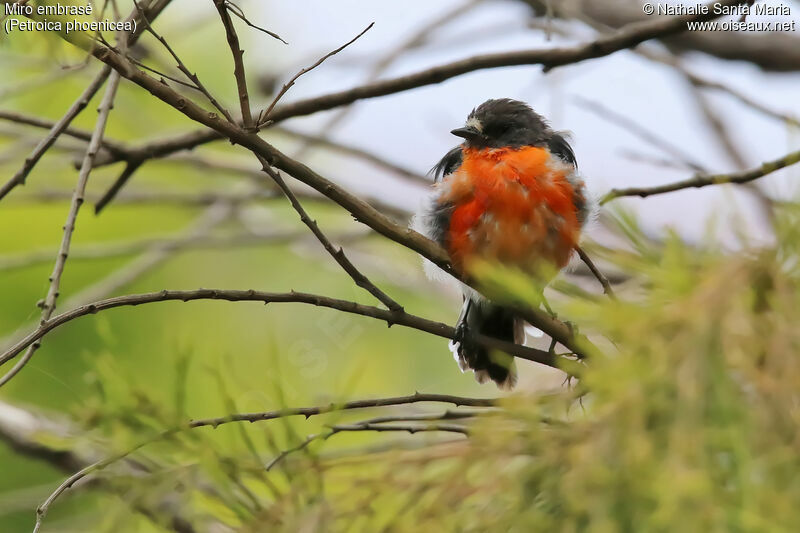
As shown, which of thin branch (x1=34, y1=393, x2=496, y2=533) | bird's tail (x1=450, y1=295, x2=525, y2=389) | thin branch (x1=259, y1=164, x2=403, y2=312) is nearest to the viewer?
thin branch (x1=34, y1=393, x2=496, y2=533)

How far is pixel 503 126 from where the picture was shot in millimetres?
4312

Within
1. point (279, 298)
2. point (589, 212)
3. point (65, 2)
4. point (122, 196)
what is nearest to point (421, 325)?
point (279, 298)

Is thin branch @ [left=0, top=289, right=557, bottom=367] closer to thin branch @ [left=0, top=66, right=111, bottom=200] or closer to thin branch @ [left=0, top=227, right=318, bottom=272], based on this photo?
thin branch @ [left=0, top=66, right=111, bottom=200]

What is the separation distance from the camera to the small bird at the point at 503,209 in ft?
11.9

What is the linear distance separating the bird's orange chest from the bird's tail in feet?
1.16

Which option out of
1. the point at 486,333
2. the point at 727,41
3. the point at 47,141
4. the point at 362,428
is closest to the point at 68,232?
the point at 47,141

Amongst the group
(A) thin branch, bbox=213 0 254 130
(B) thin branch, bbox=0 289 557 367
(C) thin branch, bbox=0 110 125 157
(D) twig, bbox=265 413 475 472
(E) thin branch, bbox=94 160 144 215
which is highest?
(C) thin branch, bbox=0 110 125 157

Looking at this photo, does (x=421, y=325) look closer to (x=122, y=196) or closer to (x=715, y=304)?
(x=715, y=304)

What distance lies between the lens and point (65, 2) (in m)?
2.52

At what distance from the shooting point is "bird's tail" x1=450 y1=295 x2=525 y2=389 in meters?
4.08

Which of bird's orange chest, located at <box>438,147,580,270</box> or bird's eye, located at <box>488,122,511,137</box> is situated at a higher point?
bird's eye, located at <box>488,122,511,137</box>

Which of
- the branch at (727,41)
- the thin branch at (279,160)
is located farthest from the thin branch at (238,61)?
the branch at (727,41)

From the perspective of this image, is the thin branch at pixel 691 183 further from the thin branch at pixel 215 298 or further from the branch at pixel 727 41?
the branch at pixel 727 41

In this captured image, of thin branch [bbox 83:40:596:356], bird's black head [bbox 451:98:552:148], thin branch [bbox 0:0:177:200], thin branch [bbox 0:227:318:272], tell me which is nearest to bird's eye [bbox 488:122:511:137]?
bird's black head [bbox 451:98:552:148]
